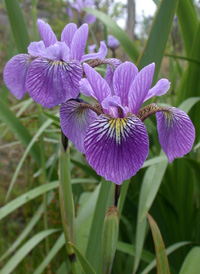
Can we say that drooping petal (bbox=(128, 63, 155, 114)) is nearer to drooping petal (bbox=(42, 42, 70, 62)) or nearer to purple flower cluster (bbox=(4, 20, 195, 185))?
purple flower cluster (bbox=(4, 20, 195, 185))

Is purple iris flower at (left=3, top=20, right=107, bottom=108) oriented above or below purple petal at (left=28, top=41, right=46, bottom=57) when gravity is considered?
below

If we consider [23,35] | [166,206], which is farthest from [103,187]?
[23,35]

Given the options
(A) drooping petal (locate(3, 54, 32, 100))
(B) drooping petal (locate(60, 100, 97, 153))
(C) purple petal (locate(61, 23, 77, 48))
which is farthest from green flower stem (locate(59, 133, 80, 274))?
(C) purple petal (locate(61, 23, 77, 48))

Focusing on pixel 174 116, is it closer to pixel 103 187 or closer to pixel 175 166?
pixel 103 187

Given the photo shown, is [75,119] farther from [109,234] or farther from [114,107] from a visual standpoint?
[109,234]

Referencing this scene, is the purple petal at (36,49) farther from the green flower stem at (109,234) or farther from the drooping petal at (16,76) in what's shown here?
the green flower stem at (109,234)

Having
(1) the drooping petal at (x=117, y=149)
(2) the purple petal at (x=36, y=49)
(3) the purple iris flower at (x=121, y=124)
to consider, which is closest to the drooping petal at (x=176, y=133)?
(3) the purple iris flower at (x=121, y=124)
